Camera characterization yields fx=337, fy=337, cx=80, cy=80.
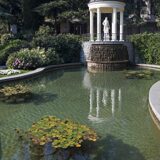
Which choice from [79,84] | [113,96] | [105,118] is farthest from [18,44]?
[105,118]

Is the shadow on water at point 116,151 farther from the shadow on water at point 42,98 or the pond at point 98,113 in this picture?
the shadow on water at point 42,98

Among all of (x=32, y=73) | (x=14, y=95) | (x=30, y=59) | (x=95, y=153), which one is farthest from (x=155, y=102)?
(x=30, y=59)

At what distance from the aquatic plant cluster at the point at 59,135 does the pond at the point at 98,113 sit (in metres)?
0.30

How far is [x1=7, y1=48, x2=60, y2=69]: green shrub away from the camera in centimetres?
1989

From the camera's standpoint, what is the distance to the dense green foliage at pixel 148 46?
929 inches

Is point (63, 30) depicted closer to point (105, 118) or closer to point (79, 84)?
point (79, 84)

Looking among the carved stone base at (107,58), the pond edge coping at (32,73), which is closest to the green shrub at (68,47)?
the pond edge coping at (32,73)

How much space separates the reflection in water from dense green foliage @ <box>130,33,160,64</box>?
28.4 feet

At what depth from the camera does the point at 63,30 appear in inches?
1593

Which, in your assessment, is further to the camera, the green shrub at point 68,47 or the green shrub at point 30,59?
the green shrub at point 68,47

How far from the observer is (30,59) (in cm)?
2036

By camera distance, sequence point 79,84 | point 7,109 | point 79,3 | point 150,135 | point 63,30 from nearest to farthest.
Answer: point 150,135, point 7,109, point 79,84, point 79,3, point 63,30

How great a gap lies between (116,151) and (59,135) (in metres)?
1.33

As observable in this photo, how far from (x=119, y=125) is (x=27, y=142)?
289 centimetres
